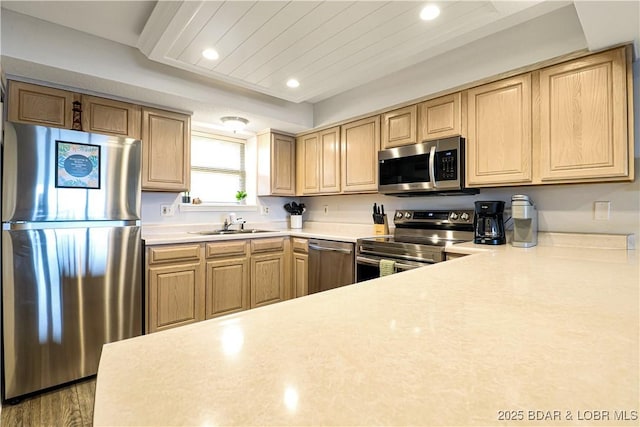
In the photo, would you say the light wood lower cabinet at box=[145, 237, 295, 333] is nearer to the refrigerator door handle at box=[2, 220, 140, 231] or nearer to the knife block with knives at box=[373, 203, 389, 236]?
the refrigerator door handle at box=[2, 220, 140, 231]

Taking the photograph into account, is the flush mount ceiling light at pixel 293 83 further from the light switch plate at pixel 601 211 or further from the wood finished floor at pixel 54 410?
the wood finished floor at pixel 54 410

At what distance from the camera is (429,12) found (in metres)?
1.79

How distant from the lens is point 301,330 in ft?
2.09

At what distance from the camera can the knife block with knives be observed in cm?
325

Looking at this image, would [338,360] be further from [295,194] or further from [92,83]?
[295,194]

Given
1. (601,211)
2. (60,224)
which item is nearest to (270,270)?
(60,224)

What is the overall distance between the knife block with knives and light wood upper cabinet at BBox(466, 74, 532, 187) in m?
0.99

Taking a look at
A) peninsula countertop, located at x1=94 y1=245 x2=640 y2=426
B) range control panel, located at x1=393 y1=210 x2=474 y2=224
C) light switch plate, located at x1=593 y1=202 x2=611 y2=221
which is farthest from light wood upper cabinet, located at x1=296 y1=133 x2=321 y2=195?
peninsula countertop, located at x1=94 y1=245 x2=640 y2=426

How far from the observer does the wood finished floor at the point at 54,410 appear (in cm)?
173

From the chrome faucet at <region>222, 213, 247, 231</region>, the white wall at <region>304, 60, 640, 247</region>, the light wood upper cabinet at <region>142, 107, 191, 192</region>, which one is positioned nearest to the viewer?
the white wall at <region>304, 60, 640, 247</region>

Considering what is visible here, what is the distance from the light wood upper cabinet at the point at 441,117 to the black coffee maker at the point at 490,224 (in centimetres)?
62

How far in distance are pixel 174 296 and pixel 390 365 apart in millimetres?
2586

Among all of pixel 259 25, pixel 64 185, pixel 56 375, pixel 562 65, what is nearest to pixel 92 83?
pixel 64 185

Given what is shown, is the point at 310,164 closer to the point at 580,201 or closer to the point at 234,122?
the point at 234,122
